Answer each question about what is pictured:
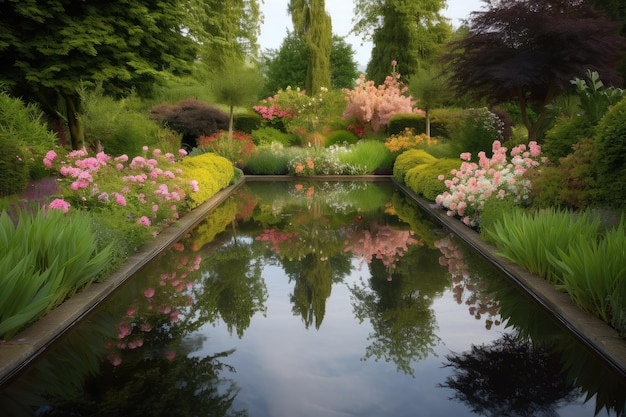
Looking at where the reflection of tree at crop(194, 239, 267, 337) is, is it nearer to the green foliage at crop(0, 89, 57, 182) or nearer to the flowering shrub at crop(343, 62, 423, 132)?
the green foliage at crop(0, 89, 57, 182)

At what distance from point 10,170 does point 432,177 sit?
931cm

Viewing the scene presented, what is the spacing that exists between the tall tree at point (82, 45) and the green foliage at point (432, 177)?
8.92 metres

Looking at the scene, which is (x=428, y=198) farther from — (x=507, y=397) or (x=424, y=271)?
(x=507, y=397)

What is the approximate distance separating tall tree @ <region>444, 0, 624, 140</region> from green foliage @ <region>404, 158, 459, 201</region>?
9.29 feet

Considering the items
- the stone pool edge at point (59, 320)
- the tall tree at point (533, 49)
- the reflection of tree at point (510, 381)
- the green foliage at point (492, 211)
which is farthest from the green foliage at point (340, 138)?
the reflection of tree at point (510, 381)

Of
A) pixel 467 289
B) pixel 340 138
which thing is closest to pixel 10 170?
pixel 467 289

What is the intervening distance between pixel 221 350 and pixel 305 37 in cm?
3764

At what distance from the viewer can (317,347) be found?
4.73 meters

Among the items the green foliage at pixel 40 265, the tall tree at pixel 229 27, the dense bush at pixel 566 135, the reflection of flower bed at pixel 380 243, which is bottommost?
the reflection of flower bed at pixel 380 243

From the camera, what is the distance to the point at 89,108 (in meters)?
16.0

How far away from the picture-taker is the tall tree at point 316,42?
38625mm

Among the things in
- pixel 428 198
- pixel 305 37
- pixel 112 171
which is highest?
pixel 305 37

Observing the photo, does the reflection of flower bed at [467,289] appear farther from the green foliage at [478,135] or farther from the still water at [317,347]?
the green foliage at [478,135]

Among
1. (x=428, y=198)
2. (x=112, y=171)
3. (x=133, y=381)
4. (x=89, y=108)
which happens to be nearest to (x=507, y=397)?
(x=133, y=381)
